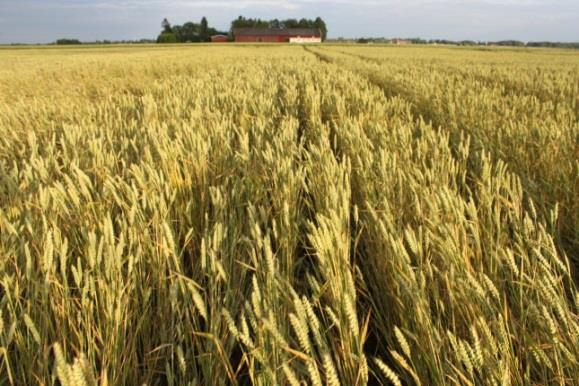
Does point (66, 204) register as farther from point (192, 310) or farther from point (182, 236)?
point (192, 310)

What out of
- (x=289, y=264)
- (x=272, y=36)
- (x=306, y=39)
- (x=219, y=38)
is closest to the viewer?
(x=289, y=264)

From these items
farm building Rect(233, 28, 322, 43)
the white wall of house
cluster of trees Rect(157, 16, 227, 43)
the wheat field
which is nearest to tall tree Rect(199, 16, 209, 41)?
cluster of trees Rect(157, 16, 227, 43)

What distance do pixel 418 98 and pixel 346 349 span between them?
4.36m

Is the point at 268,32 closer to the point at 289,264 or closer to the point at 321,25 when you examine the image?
the point at 321,25

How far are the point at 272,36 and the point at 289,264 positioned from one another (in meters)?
82.8

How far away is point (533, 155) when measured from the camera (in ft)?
7.64

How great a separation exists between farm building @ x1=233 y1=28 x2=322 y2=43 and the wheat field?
79.8 metres

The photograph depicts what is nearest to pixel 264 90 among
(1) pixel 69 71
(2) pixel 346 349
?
(2) pixel 346 349

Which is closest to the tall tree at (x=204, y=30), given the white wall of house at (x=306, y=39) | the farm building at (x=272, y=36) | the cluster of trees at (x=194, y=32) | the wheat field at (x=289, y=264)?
the cluster of trees at (x=194, y=32)

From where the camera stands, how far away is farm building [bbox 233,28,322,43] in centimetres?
7750

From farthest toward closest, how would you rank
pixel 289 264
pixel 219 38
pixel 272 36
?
pixel 219 38
pixel 272 36
pixel 289 264

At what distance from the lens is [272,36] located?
258 ft

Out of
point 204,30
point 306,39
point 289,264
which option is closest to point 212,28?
point 204,30

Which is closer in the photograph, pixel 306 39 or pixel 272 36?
pixel 272 36
